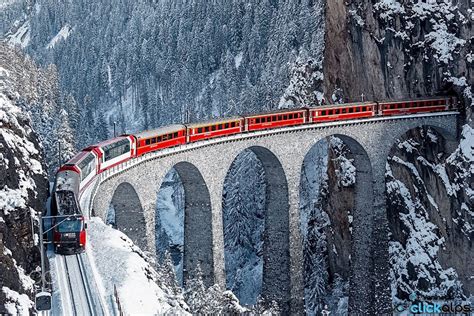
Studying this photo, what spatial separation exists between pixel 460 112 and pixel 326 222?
1924cm

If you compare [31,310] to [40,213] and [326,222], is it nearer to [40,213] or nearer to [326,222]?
[40,213]

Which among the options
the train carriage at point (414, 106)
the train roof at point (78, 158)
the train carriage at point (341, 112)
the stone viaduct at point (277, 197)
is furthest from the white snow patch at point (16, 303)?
the train carriage at point (414, 106)

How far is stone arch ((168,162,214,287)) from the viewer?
3644 cm

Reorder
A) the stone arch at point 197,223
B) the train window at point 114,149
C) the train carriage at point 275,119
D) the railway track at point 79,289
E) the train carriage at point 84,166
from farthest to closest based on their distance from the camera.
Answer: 1. the train carriage at point 275,119
2. the stone arch at point 197,223
3. the train window at point 114,149
4. the train carriage at point 84,166
5. the railway track at point 79,289

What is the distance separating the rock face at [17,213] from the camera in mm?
17688

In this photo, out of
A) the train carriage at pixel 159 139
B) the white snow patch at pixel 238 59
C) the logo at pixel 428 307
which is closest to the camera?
the train carriage at pixel 159 139

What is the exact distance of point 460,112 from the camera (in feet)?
161

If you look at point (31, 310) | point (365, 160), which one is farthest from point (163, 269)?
point (365, 160)

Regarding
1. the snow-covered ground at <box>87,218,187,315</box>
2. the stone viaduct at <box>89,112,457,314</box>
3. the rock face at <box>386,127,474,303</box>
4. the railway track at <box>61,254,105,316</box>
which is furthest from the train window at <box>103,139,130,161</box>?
the rock face at <box>386,127,474,303</box>

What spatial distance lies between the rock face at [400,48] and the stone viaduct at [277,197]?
486cm

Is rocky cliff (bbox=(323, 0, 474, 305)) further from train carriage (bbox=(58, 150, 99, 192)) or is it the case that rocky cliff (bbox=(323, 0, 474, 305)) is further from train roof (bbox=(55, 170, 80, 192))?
train roof (bbox=(55, 170, 80, 192))

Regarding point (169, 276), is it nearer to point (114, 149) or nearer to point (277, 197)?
point (114, 149)

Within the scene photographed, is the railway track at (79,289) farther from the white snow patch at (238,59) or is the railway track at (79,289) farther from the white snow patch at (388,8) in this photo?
the white snow patch at (238,59)

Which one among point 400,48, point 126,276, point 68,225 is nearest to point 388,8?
point 400,48
